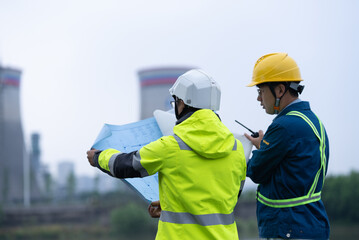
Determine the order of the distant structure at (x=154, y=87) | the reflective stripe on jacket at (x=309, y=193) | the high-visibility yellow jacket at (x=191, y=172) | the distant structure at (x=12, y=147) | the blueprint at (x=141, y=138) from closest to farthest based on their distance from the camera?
the high-visibility yellow jacket at (x=191, y=172) → the reflective stripe on jacket at (x=309, y=193) → the blueprint at (x=141, y=138) → the distant structure at (x=12, y=147) → the distant structure at (x=154, y=87)

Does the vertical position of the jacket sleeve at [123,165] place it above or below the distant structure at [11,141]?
above

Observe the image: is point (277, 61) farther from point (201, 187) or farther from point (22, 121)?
→ point (22, 121)

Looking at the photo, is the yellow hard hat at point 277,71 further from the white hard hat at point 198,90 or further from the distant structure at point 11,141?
the distant structure at point 11,141

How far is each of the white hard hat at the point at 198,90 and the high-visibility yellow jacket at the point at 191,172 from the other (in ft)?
0.20

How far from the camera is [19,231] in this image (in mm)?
25453

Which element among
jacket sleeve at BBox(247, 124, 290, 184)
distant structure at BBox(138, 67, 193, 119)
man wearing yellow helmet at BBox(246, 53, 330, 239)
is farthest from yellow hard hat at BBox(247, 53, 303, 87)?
distant structure at BBox(138, 67, 193, 119)

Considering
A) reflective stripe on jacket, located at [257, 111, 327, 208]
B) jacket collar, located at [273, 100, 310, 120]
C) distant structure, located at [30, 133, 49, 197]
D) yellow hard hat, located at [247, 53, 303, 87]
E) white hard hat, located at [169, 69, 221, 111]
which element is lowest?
distant structure, located at [30, 133, 49, 197]

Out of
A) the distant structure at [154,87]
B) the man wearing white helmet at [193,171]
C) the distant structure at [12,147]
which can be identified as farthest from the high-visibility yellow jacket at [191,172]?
the distant structure at [154,87]

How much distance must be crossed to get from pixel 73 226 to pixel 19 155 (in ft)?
34.3

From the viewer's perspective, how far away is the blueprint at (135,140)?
6.90 ft

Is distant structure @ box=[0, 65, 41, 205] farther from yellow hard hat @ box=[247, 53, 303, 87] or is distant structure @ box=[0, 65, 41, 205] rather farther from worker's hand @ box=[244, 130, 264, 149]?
yellow hard hat @ box=[247, 53, 303, 87]

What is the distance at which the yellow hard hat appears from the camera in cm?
203

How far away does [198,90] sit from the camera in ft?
6.23

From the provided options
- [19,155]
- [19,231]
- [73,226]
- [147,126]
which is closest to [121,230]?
[73,226]
